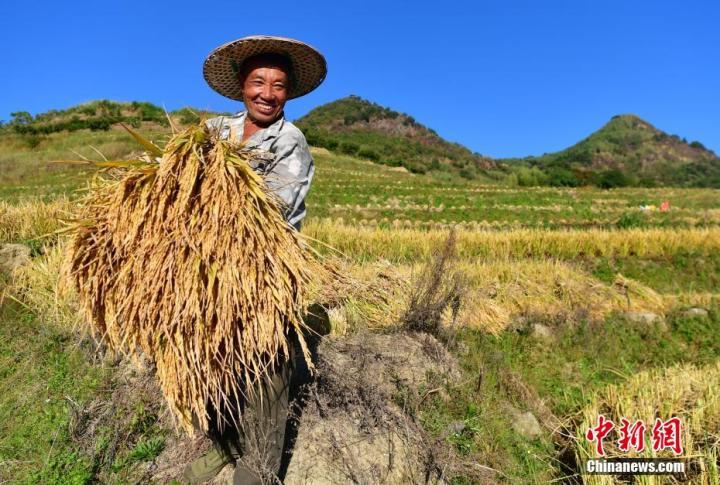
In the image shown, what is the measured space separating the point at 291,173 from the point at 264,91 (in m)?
0.51

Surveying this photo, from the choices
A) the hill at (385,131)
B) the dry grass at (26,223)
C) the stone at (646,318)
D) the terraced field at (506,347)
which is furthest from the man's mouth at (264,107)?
the hill at (385,131)

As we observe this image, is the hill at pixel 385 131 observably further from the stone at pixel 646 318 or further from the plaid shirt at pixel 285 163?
the plaid shirt at pixel 285 163

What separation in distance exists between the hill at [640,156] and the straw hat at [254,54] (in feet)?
269

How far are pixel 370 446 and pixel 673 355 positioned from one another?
4.25m

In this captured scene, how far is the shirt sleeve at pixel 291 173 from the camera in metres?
1.88

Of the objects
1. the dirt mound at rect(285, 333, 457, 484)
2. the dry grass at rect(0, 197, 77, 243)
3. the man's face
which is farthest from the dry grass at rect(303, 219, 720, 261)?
the man's face

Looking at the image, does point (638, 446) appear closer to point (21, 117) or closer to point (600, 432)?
point (600, 432)

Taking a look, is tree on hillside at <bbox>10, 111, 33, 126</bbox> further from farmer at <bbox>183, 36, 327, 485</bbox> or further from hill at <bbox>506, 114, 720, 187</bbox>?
hill at <bbox>506, 114, 720, 187</bbox>

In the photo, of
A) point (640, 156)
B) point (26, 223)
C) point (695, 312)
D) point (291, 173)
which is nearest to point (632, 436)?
point (291, 173)

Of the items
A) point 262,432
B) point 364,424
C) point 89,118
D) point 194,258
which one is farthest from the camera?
point 89,118

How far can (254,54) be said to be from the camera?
219cm

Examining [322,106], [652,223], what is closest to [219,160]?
[652,223]

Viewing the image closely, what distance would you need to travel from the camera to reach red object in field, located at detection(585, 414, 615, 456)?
8.93 ft

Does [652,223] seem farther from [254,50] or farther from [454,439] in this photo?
[254,50]
